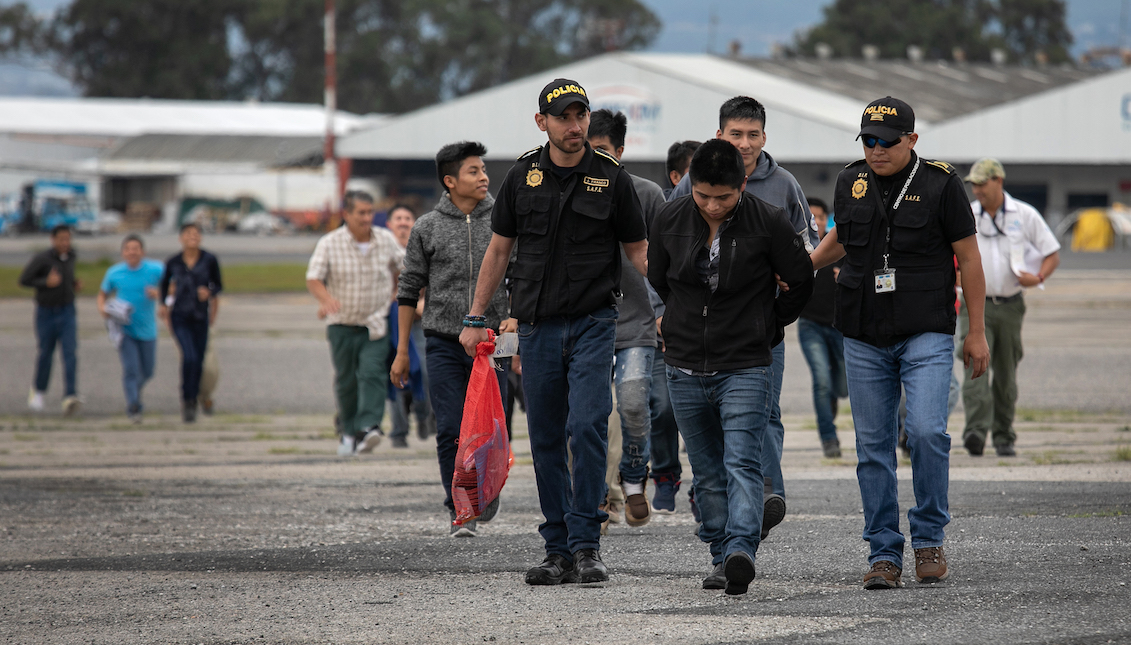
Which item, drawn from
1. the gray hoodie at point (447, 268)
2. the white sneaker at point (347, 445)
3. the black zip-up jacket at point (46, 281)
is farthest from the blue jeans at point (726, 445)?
the black zip-up jacket at point (46, 281)

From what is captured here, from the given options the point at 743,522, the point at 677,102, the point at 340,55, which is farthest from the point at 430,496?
the point at 340,55

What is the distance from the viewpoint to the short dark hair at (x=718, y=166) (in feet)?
16.5

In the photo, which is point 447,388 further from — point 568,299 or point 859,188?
point 859,188

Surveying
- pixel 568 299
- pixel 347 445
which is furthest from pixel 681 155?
pixel 347 445

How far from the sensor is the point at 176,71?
3684 inches

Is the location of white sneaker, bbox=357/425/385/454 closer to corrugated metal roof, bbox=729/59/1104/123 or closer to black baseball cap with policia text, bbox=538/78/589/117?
black baseball cap with policia text, bbox=538/78/589/117

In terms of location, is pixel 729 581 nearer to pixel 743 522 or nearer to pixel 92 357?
pixel 743 522

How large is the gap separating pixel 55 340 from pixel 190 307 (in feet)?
6.65

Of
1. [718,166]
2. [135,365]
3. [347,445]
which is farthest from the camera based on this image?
[135,365]

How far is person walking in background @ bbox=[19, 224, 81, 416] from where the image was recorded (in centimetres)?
1311

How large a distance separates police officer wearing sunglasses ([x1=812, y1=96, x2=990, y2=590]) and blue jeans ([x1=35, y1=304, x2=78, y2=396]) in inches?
390

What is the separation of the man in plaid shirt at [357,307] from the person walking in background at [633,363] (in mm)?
3382

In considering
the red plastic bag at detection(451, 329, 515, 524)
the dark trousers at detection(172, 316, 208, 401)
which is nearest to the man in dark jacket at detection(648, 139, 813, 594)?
the red plastic bag at detection(451, 329, 515, 524)

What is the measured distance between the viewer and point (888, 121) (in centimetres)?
526
